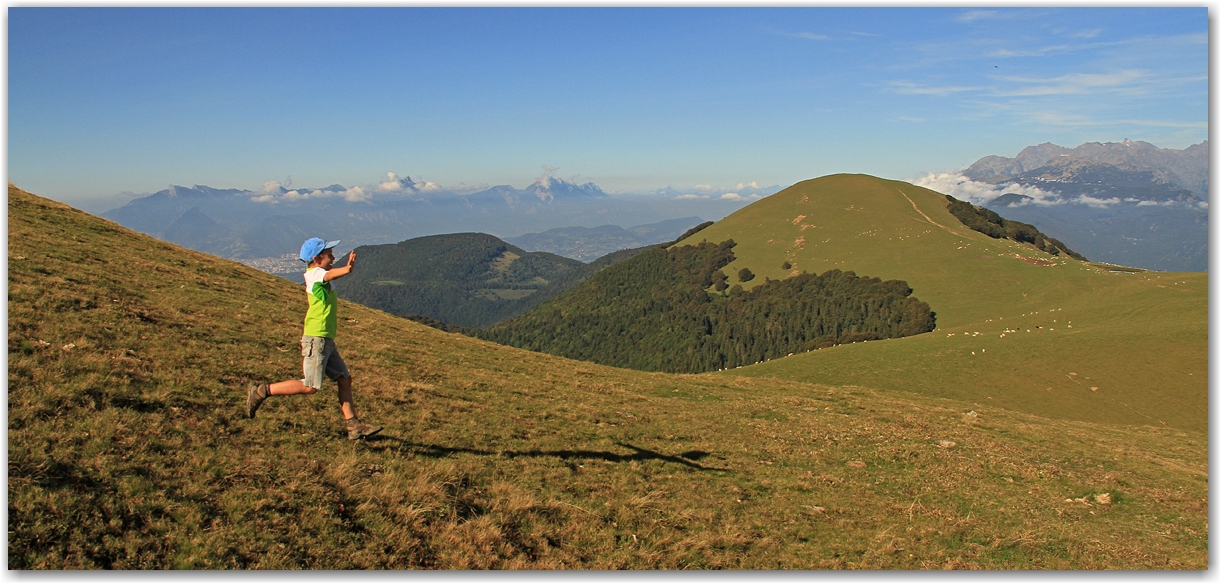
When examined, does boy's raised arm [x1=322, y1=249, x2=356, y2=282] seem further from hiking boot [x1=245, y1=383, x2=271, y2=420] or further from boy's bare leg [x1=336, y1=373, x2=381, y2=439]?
hiking boot [x1=245, y1=383, x2=271, y2=420]

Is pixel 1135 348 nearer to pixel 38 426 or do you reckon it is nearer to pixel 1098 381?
pixel 1098 381

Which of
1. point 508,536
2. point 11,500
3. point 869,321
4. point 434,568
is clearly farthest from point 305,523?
point 869,321

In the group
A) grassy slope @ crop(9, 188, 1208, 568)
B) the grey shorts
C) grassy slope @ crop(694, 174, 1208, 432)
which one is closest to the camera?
grassy slope @ crop(9, 188, 1208, 568)

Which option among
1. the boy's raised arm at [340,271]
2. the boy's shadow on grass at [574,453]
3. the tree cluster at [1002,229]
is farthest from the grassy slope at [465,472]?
the tree cluster at [1002,229]

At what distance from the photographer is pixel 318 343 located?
11.7 m

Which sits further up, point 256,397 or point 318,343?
point 318,343

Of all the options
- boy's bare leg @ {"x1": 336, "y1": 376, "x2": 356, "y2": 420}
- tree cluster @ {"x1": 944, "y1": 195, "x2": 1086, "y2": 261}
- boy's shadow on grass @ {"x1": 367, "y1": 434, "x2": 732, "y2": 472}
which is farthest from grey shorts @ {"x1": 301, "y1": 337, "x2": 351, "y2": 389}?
tree cluster @ {"x1": 944, "y1": 195, "x2": 1086, "y2": 261}

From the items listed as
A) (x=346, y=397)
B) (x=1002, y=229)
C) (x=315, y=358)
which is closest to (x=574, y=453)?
(x=346, y=397)

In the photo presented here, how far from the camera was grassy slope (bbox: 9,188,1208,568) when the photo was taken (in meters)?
8.30

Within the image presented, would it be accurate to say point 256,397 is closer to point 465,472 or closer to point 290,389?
point 290,389

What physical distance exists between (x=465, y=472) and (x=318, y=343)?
3815mm

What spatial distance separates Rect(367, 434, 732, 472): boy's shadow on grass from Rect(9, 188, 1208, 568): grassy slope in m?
0.07

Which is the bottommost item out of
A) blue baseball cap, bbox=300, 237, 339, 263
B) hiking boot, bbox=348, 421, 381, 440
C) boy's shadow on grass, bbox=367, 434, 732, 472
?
boy's shadow on grass, bbox=367, 434, 732, 472

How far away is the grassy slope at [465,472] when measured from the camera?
8.30m
